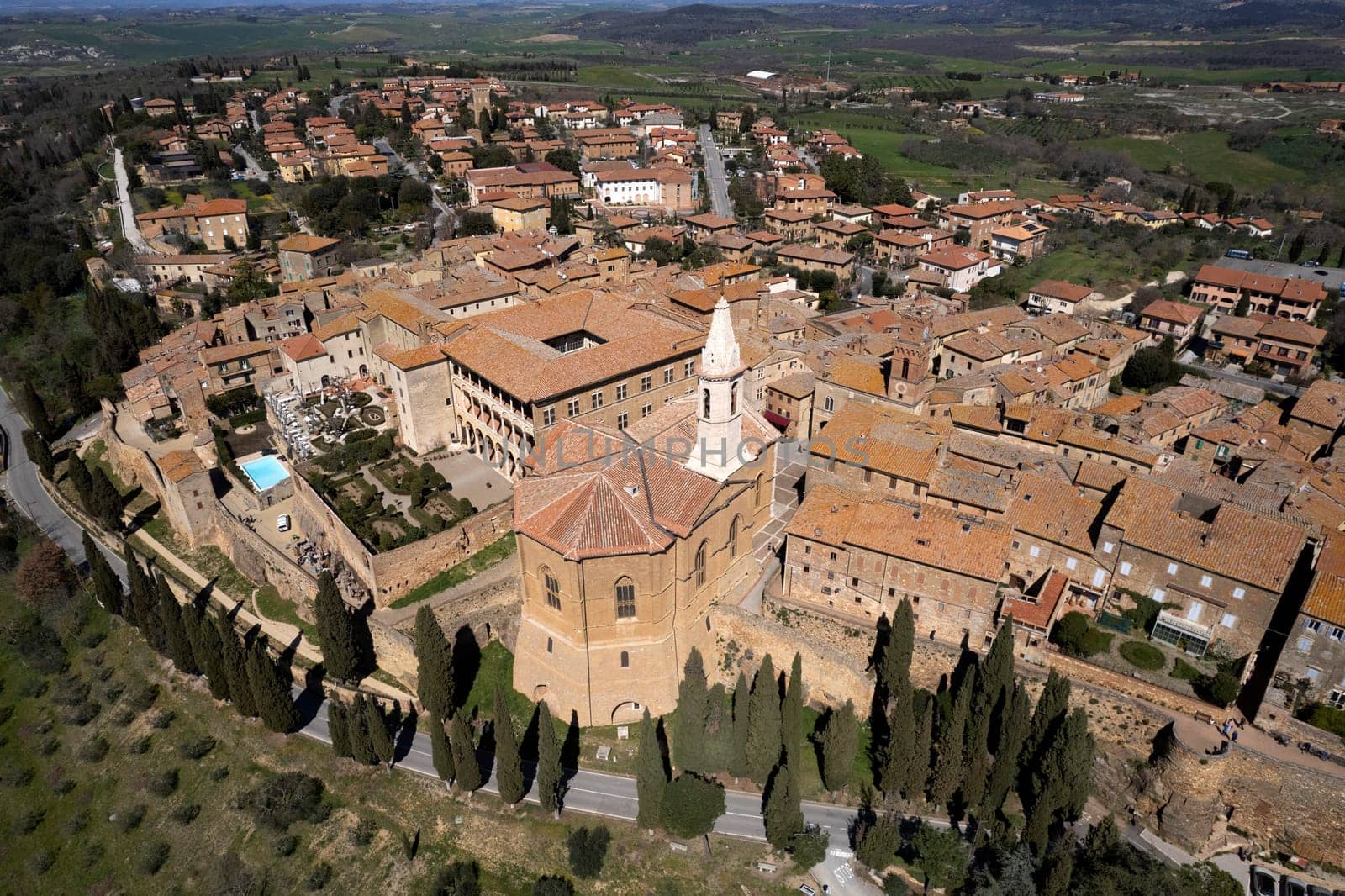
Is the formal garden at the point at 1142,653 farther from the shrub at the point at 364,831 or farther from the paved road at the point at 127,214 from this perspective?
the paved road at the point at 127,214

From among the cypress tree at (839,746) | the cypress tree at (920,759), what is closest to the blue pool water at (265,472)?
the cypress tree at (839,746)

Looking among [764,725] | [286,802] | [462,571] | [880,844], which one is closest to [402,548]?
[462,571]

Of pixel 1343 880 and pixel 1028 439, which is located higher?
pixel 1028 439

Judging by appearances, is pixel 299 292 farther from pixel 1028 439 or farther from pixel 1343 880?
pixel 1343 880

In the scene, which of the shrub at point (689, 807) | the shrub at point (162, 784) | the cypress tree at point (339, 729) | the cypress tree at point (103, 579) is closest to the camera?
the shrub at point (689, 807)

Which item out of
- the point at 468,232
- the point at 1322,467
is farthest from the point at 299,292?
the point at 1322,467
